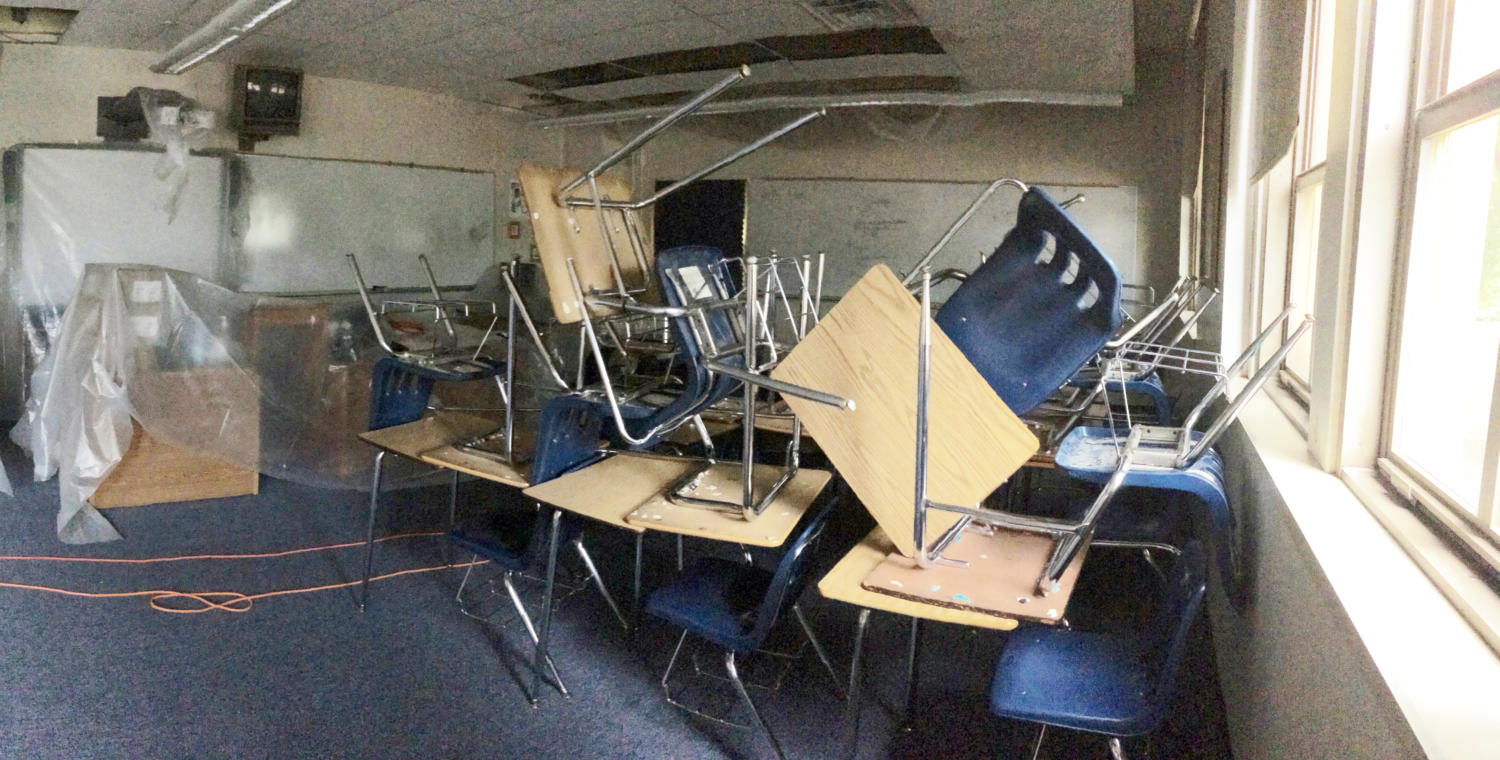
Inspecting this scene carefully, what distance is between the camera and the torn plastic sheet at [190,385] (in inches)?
150

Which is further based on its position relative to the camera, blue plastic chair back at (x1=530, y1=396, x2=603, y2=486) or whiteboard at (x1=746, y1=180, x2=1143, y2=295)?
whiteboard at (x1=746, y1=180, x2=1143, y2=295)

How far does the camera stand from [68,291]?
4.84 m

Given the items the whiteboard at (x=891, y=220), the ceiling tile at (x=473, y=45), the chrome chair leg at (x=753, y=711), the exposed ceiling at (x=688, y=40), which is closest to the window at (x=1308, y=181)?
the exposed ceiling at (x=688, y=40)

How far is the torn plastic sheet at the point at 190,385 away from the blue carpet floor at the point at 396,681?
51 cm

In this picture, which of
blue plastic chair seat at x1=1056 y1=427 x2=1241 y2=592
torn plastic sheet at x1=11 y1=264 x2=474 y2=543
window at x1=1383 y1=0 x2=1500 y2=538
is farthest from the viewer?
torn plastic sheet at x1=11 y1=264 x2=474 y2=543

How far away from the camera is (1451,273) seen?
4.98ft

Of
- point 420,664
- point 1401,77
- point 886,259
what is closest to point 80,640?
point 420,664

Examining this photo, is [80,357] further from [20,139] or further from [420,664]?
[420,664]

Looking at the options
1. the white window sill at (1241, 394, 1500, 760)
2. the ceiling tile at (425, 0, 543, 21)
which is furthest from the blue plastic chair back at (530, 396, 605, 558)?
the ceiling tile at (425, 0, 543, 21)

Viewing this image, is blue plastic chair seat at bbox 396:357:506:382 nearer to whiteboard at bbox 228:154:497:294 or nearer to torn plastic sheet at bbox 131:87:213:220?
whiteboard at bbox 228:154:497:294

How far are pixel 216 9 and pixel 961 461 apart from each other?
4281 millimetres

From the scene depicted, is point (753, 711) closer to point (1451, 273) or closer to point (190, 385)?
point (1451, 273)

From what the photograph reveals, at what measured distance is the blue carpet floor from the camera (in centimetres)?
224

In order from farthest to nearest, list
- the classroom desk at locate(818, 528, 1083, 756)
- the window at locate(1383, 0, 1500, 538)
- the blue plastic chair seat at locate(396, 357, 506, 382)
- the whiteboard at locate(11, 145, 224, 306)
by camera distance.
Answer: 1. the whiteboard at locate(11, 145, 224, 306)
2. the blue plastic chair seat at locate(396, 357, 506, 382)
3. the classroom desk at locate(818, 528, 1083, 756)
4. the window at locate(1383, 0, 1500, 538)
